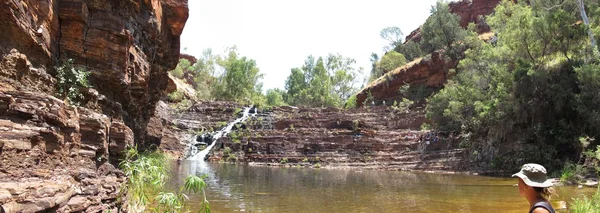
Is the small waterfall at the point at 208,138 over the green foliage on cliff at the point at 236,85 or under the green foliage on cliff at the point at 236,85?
under

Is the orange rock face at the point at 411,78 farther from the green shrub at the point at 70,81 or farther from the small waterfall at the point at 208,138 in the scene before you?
the green shrub at the point at 70,81

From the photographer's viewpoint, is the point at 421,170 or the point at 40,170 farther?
the point at 421,170

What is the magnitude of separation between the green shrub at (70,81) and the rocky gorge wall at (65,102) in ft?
0.44

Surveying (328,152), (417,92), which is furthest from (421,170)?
(417,92)

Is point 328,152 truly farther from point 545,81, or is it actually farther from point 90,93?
point 90,93

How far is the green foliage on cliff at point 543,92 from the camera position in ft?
72.7

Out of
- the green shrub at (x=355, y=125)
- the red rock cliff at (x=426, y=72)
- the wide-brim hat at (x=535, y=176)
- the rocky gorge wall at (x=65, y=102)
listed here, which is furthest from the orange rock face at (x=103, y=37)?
the red rock cliff at (x=426, y=72)

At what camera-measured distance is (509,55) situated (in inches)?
1099

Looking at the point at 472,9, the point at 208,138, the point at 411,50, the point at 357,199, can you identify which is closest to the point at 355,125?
the point at 208,138

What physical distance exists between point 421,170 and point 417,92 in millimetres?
22352

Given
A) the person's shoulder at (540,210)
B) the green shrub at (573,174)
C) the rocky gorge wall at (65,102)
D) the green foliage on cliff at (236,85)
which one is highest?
the green foliage on cliff at (236,85)

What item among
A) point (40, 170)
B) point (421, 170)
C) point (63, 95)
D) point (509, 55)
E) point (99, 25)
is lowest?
point (421, 170)

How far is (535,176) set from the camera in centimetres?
337

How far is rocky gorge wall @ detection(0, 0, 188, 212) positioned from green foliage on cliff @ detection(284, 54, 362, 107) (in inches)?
2580
